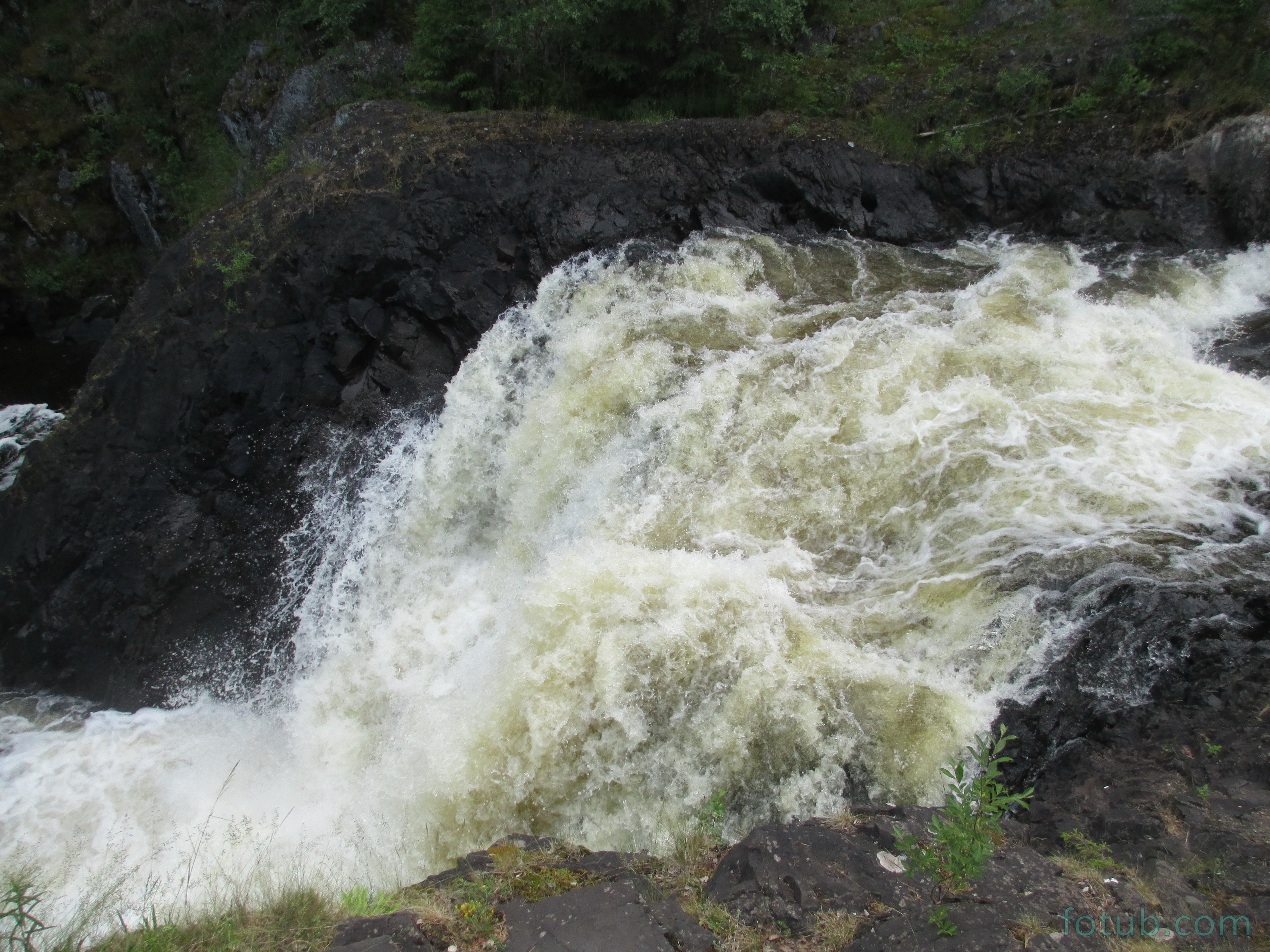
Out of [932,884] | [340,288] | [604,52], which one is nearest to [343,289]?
[340,288]

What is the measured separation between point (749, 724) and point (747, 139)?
853cm

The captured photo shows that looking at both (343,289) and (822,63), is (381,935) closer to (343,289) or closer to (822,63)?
(343,289)

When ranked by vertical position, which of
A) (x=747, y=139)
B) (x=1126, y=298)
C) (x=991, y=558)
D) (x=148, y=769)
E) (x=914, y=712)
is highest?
(x=747, y=139)

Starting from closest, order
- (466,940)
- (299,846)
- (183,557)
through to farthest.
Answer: (466,940), (299,846), (183,557)

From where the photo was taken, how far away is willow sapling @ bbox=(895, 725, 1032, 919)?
3031 mm

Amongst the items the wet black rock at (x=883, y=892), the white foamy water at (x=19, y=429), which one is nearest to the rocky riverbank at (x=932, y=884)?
the wet black rock at (x=883, y=892)

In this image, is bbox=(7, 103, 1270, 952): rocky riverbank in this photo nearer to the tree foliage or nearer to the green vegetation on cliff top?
the green vegetation on cliff top

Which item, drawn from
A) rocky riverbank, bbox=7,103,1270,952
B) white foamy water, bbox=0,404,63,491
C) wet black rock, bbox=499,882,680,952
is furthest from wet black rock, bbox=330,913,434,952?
white foamy water, bbox=0,404,63,491

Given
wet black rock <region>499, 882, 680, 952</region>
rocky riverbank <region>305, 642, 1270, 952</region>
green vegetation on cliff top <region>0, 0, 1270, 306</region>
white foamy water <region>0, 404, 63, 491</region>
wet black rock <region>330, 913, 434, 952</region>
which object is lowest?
rocky riverbank <region>305, 642, 1270, 952</region>

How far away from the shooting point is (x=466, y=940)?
3217 millimetres

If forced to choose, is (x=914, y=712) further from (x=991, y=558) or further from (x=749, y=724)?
(x=991, y=558)

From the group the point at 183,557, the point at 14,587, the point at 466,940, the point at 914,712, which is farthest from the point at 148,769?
the point at 914,712

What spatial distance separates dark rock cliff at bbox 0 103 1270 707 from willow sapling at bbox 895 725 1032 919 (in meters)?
7.18

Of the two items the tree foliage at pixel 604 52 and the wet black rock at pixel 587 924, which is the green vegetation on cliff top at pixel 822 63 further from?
the wet black rock at pixel 587 924
